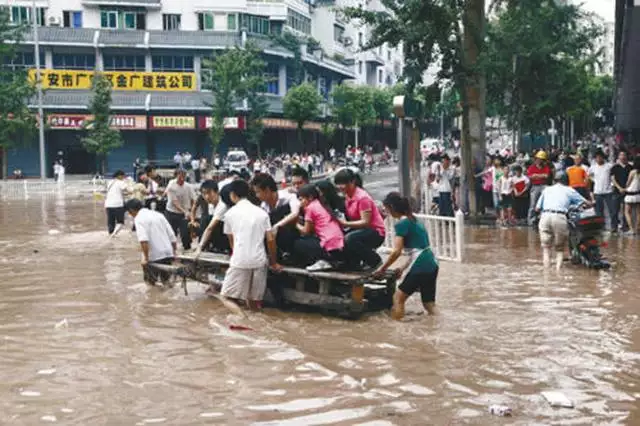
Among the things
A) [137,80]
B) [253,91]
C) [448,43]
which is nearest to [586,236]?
[448,43]

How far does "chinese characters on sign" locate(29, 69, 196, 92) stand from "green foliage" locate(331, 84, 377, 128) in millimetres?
13632

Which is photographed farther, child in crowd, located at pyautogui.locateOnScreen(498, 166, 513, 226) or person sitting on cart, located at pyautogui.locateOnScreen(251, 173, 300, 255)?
child in crowd, located at pyautogui.locateOnScreen(498, 166, 513, 226)

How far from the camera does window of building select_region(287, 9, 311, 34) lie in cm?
6303

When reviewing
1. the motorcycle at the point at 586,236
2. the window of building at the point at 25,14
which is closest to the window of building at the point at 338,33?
the window of building at the point at 25,14

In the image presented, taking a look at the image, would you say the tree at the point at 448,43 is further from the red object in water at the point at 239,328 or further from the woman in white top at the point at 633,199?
the red object in water at the point at 239,328

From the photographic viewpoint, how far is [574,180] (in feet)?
58.0

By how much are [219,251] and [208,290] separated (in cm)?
64

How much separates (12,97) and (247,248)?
126 ft

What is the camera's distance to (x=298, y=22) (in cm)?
6550

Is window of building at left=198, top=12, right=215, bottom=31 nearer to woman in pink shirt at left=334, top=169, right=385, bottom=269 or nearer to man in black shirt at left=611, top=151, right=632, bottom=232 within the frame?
man in black shirt at left=611, top=151, right=632, bottom=232

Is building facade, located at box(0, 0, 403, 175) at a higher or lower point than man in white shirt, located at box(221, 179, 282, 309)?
higher

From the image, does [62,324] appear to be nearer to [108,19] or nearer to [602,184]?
[602,184]

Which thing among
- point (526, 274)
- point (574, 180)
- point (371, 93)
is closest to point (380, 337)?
point (526, 274)

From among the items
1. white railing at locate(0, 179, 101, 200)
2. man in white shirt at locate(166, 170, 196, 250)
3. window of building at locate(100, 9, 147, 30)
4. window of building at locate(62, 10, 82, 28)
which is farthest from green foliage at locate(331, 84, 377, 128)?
Result: man in white shirt at locate(166, 170, 196, 250)
